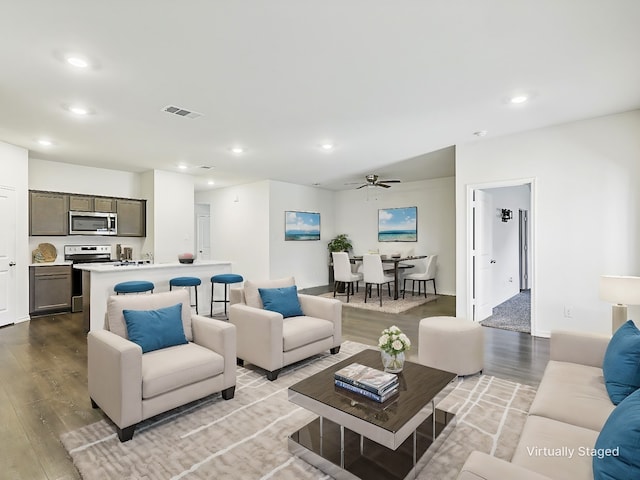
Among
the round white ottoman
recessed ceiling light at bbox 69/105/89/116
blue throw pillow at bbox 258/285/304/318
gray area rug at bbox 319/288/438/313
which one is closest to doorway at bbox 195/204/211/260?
gray area rug at bbox 319/288/438/313

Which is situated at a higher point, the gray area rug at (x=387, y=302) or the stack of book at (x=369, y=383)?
the stack of book at (x=369, y=383)

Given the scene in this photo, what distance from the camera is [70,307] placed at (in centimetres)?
608

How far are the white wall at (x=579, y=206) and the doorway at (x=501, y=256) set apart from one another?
164 mm

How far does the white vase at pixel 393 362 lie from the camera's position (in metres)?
2.35

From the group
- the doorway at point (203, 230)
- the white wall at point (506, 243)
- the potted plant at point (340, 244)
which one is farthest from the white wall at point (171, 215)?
the white wall at point (506, 243)

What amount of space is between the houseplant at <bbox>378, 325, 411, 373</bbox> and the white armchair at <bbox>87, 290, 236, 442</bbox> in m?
1.21

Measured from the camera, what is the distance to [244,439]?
2.26m

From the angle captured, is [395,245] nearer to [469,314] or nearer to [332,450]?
[469,314]

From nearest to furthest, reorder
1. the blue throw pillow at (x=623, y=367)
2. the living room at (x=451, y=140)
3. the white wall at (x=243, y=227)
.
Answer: the blue throw pillow at (x=623, y=367), the living room at (x=451, y=140), the white wall at (x=243, y=227)

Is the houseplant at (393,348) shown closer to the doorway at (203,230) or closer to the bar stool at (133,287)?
the bar stool at (133,287)

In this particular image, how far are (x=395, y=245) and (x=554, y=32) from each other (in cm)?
667

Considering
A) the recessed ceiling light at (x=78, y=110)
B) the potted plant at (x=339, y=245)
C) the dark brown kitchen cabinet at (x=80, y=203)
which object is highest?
the recessed ceiling light at (x=78, y=110)

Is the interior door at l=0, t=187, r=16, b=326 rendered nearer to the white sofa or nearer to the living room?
the living room

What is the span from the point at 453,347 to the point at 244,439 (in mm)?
1932
